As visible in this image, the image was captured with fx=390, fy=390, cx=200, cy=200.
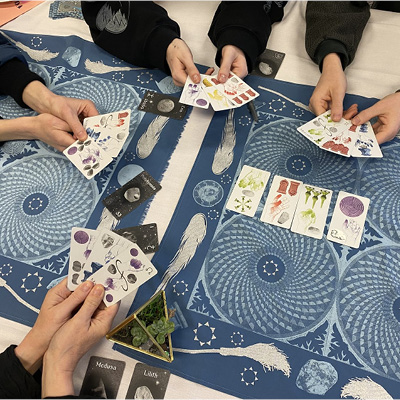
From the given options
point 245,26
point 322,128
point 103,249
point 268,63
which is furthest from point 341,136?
point 103,249

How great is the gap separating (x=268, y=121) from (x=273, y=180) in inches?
9.6

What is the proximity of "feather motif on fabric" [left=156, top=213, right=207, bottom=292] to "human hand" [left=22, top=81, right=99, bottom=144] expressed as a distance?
0.47m

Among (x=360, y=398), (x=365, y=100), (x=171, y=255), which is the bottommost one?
(x=360, y=398)

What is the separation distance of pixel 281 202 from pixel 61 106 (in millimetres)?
790

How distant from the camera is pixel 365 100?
1354mm

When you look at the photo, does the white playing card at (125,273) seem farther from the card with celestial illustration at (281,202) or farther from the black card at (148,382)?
the card with celestial illustration at (281,202)

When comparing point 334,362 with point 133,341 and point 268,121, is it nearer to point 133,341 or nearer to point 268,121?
point 133,341

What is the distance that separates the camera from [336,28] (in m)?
1.41

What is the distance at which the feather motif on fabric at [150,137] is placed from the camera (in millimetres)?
1308

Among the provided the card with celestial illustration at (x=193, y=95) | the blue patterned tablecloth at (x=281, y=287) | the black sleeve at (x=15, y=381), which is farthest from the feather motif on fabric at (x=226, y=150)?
the black sleeve at (x=15, y=381)

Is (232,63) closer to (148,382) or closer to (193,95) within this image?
(193,95)

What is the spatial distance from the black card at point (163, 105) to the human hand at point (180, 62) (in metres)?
0.07

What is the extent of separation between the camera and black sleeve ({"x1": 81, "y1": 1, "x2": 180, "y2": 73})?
1461 millimetres

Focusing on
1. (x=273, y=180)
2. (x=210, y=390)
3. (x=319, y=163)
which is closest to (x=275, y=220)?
(x=273, y=180)
